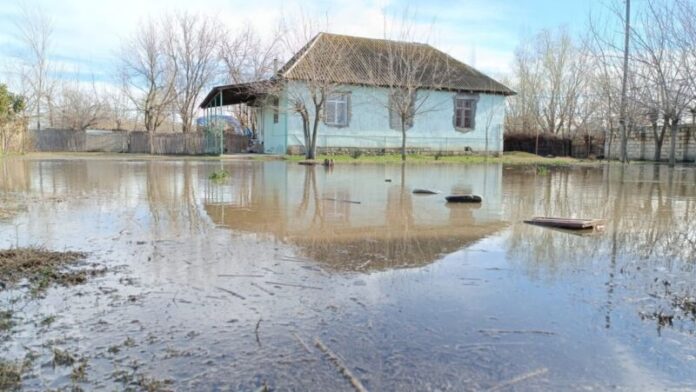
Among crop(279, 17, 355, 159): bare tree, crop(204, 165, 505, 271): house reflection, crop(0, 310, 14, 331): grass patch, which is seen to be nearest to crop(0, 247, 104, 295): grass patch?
crop(0, 310, 14, 331): grass patch

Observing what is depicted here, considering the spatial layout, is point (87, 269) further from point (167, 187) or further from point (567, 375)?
point (167, 187)

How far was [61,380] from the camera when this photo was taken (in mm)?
2441

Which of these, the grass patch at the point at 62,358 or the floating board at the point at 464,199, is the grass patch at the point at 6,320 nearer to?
the grass patch at the point at 62,358

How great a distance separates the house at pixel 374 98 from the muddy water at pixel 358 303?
18112 millimetres

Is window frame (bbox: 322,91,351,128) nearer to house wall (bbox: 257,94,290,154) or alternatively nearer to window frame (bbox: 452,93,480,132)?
house wall (bbox: 257,94,290,154)

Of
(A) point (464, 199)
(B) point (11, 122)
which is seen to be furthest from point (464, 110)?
(B) point (11, 122)

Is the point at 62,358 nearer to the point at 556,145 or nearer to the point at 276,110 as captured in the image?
the point at 276,110

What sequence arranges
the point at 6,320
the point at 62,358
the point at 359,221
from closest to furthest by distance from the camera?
1. the point at 62,358
2. the point at 6,320
3. the point at 359,221

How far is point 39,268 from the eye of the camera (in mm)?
4168

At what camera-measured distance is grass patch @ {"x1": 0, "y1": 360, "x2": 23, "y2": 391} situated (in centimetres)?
236

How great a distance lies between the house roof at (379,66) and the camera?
25.6 metres

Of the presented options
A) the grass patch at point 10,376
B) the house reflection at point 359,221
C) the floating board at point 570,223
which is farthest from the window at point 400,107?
the grass patch at point 10,376

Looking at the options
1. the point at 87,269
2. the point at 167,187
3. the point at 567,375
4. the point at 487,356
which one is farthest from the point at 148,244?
the point at 167,187

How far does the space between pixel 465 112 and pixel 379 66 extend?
20.6ft
